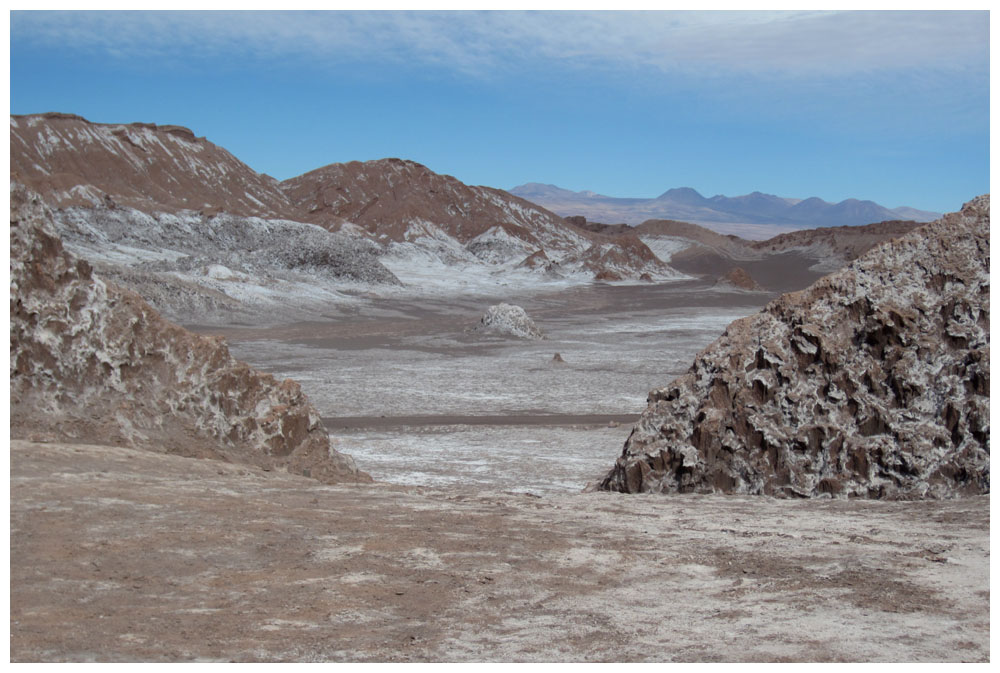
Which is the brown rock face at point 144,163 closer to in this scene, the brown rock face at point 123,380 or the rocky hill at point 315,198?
the rocky hill at point 315,198

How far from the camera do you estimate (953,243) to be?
989cm

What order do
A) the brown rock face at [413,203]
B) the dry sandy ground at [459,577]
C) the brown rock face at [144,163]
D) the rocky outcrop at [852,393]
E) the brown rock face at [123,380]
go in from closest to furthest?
1. the dry sandy ground at [459,577]
2. the rocky outcrop at [852,393]
3. the brown rock face at [123,380]
4. the brown rock face at [144,163]
5. the brown rock face at [413,203]

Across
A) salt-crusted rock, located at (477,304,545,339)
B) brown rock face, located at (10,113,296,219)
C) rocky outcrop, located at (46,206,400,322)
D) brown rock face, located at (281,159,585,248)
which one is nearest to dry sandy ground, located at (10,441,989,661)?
salt-crusted rock, located at (477,304,545,339)

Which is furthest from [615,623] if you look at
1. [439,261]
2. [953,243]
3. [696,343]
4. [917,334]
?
[439,261]

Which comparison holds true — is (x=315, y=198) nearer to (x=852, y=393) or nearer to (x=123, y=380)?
(x=123, y=380)

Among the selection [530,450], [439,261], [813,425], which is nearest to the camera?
[813,425]

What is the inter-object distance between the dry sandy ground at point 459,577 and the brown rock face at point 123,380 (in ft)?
4.44

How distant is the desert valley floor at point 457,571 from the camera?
4.38m

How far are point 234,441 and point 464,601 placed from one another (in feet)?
17.8

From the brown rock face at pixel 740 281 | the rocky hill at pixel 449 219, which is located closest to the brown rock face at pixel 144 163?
the rocky hill at pixel 449 219

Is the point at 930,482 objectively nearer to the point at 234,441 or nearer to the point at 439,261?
the point at 234,441

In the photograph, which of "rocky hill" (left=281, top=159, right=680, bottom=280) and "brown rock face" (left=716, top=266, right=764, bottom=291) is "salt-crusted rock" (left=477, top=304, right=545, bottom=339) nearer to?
"brown rock face" (left=716, top=266, right=764, bottom=291)

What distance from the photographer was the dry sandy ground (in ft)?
14.3

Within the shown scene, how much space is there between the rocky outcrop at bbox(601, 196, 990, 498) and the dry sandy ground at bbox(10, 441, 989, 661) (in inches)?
38.2
